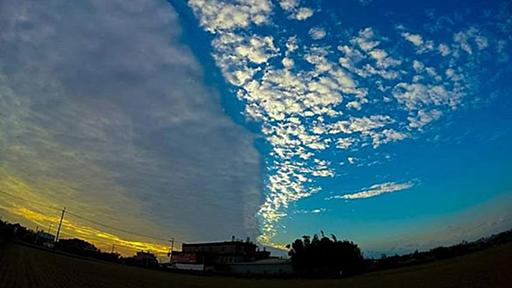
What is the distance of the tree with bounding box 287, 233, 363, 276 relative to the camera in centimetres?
7831

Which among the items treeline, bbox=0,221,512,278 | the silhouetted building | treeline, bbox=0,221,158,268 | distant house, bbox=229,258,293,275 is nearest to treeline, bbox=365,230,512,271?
treeline, bbox=0,221,512,278

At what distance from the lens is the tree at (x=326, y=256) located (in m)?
78.3

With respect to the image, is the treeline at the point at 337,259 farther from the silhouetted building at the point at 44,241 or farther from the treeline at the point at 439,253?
the silhouetted building at the point at 44,241

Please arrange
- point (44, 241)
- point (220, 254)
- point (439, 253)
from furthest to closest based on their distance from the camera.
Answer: point (220, 254)
point (44, 241)
point (439, 253)

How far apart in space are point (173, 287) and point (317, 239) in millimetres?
48228

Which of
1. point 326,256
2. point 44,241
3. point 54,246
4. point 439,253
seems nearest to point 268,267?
point 326,256

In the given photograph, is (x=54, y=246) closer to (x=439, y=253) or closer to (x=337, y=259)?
(x=337, y=259)

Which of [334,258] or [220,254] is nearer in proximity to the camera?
[334,258]

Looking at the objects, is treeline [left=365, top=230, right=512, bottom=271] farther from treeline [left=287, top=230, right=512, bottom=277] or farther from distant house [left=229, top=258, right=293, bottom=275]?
distant house [left=229, top=258, right=293, bottom=275]

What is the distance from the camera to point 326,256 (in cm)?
8000

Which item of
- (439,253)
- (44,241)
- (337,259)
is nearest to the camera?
(439,253)

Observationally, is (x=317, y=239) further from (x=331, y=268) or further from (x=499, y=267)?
(x=499, y=267)

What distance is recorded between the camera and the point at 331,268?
Answer: 7731cm

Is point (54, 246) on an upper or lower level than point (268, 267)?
upper
